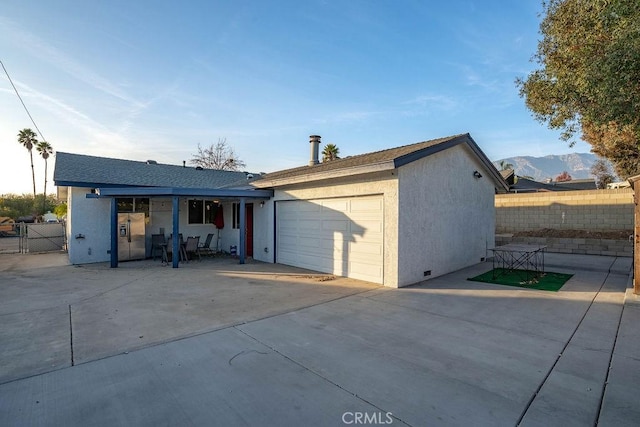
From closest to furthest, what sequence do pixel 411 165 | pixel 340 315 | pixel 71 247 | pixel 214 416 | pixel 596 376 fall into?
pixel 214 416 → pixel 596 376 → pixel 340 315 → pixel 411 165 → pixel 71 247

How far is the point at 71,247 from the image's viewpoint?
11.7 meters

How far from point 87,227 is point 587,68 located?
16.5m

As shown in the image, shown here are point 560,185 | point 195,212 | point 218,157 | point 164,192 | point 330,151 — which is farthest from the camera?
point 218,157

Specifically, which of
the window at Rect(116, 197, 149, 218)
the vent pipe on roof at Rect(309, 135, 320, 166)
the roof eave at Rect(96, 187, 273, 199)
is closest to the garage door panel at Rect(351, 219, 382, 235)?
the roof eave at Rect(96, 187, 273, 199)

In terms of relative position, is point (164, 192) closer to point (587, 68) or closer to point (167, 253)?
point (167, 253)

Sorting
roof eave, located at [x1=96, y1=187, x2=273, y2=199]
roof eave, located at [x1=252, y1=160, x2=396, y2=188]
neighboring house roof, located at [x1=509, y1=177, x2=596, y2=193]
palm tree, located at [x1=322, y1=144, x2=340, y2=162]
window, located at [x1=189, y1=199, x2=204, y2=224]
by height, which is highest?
palm tree, located at [x1=322, y1=144, x2=340, y2=162]

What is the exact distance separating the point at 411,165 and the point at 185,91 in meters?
9.44

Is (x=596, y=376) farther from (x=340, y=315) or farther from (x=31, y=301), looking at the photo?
(x=31, y=301)

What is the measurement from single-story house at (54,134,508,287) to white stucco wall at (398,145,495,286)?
0.10 feet

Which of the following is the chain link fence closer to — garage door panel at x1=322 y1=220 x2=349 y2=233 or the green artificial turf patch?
garage door panel at x1=322 y1=220 x2=349 y2=233

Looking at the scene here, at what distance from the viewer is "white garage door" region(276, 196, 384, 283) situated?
8.25 meters

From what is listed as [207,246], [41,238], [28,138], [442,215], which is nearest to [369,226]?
[442,215]

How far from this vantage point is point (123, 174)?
13648 mm

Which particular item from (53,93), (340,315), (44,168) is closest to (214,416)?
(340,315)
